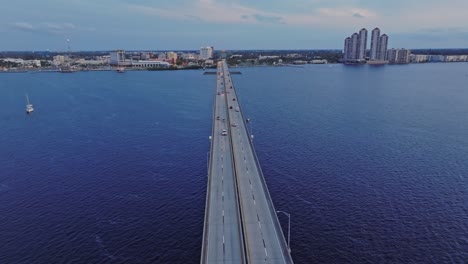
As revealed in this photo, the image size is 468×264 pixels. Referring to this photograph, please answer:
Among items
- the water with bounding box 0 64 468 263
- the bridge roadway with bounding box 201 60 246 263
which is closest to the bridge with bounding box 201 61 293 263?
the bridge roadway with bounding box 201 60 246 263

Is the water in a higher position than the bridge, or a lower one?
lower

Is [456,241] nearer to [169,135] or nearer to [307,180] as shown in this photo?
[307,180]

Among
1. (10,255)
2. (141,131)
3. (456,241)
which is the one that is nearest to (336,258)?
(456,241)

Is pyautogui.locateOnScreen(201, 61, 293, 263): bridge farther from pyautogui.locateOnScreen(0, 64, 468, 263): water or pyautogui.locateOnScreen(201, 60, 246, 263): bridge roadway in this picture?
pyautogui.locateOnScreen(0, 64, 468, 263): water

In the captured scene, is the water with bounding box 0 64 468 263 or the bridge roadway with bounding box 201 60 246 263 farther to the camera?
the water with bounding box 0 64 468 263

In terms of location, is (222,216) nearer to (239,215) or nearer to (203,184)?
(239,215)

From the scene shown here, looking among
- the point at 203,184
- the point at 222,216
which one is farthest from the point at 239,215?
the point at 203,184
